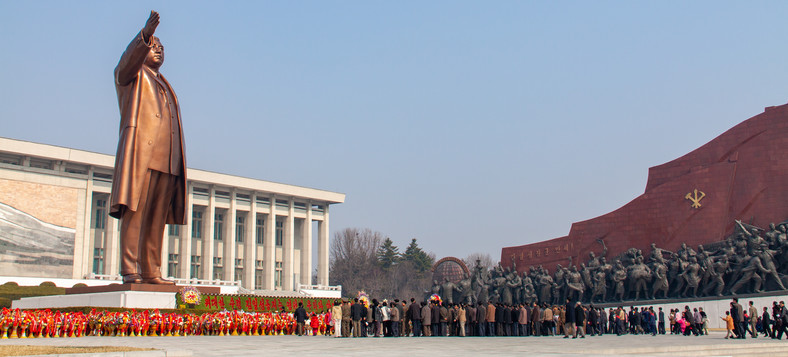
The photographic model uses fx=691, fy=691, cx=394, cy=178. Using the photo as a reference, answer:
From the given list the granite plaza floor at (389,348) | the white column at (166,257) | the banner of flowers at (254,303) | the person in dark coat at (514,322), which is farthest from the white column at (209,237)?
the granite plaza floor at (389,348)

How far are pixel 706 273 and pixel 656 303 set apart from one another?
1550 millimetres

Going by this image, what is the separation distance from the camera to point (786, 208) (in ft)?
58.9

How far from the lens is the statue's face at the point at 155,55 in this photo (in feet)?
42.8

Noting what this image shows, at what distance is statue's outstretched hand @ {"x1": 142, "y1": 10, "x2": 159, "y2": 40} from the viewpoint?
11.6 meters

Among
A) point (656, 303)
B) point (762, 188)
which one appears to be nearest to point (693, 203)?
point (762, 188)

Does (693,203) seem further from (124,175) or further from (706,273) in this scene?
(124,175)

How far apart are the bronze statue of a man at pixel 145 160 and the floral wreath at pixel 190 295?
601 millimetres

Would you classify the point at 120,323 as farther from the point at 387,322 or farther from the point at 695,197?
the point at 695,197

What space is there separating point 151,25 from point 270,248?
32.0 m

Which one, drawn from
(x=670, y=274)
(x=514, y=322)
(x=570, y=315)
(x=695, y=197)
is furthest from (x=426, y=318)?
(x=695, y=197)

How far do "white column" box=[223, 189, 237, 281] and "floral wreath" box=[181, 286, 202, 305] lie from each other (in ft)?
88.6

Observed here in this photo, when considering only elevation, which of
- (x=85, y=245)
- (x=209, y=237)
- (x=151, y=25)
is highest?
(x=151, y=25)

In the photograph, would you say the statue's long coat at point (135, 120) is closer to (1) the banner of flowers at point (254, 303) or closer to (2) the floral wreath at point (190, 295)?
(2) the floral wreath at point (190, 295)

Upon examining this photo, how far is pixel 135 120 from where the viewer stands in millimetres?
12469
